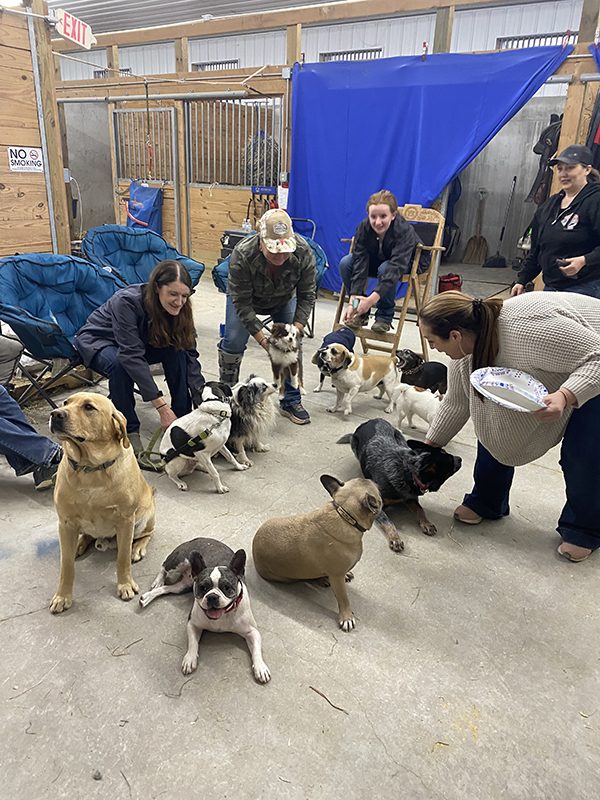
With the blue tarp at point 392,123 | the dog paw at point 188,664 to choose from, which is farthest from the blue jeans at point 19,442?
the blue tarp at point 392,123

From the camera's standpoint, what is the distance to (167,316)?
9.63ft

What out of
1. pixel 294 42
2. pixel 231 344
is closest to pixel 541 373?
pixel 231 344

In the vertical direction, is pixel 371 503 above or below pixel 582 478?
above

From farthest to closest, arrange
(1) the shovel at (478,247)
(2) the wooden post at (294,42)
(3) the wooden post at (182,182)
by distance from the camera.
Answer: (1) the shovel at (478,247), (3) the wooden post at (182,182), (2) the wooden post at (294,42)

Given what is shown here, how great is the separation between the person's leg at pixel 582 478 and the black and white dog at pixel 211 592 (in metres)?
1.45

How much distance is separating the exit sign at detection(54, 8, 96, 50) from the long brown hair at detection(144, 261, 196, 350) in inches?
109

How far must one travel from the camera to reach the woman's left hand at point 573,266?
3.42 meters

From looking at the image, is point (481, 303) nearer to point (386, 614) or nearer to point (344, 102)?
point (386, 614)

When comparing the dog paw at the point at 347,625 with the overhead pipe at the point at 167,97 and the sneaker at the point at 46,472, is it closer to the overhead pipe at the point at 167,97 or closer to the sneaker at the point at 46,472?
the sneaker at the point at 46,472

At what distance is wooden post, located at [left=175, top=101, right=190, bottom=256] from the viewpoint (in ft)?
27.7

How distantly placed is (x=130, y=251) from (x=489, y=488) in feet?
12.8

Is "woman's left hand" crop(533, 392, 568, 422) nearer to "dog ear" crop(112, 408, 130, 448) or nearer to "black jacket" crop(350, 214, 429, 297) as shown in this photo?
"dog ear" crop(112, 408, 130, 448)

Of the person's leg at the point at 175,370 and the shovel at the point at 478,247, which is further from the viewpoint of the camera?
the shovel at the point at 478,247

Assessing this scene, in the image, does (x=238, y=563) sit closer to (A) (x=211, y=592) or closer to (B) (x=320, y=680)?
(A) (x=211, y=592)
